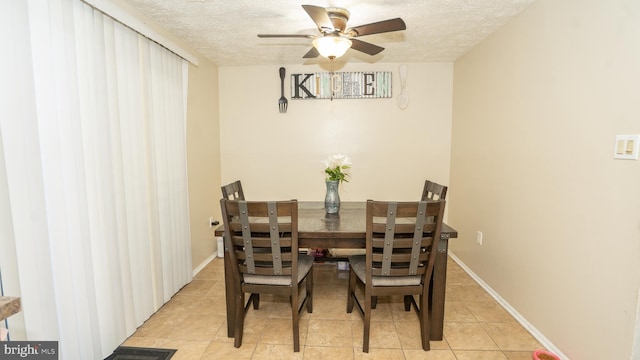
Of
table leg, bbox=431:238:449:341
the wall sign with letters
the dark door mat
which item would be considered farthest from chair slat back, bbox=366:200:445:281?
the wall sign with letters

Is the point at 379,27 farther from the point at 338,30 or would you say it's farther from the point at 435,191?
the point at 435,191

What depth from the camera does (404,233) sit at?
1.73 m

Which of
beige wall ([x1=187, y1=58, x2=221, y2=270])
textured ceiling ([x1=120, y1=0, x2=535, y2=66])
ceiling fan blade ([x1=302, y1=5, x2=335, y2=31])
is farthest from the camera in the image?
beige wall ([x1=187, y1=58, x2=221, y2=270])

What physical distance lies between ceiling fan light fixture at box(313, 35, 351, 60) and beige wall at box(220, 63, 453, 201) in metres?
1.63

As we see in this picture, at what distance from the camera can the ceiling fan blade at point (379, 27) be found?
5.87ft

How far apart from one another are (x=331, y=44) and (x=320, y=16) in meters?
0.26

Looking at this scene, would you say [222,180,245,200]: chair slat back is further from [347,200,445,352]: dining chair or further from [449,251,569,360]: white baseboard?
[449,251,569,360]: white baseboard

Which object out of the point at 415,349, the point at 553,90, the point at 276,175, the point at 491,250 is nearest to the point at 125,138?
the point at 276,175

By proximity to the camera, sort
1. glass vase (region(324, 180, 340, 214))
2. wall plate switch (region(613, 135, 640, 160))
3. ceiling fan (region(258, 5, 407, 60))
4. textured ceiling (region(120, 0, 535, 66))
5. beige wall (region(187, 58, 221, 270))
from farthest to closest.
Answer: beige wall (region(187, 58, 221, 270)) → glass vase (region(324, 180, 340, 214)) → textured ceiling (region(120, 0, 535, 66)) → ceiling fan (region(258, 5, 407, 60)) → wall plate switch (region(613, 135, 640, 160))

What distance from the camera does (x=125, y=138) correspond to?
2.04m

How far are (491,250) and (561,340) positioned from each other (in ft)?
2.99

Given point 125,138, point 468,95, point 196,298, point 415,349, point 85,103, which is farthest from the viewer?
point 468,95

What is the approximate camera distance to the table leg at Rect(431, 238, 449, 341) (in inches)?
74.8

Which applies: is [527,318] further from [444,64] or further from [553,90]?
[444,64]
